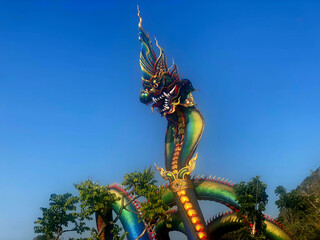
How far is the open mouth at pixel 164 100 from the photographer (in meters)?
22.6

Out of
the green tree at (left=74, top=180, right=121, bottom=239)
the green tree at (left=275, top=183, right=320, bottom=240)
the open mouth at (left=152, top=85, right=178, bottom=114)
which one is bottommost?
the green tree at (left=275, top=183, right=320, bottom=240)

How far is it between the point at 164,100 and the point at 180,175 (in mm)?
6501

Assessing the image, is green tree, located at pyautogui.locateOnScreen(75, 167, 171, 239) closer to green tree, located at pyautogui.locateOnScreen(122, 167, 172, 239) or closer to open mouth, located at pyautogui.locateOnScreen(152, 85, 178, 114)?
green tree, located at pyautogui.locateOnScreen(122, 167, 172, 239)

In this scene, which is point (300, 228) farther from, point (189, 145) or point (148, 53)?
point (148, 53)

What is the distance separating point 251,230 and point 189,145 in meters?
7.38

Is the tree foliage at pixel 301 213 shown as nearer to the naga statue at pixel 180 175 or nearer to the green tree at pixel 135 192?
the naga statue at pixel 180 175

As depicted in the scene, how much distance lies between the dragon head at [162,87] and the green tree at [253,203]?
8.05m

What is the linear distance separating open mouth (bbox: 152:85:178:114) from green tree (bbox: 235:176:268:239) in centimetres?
859

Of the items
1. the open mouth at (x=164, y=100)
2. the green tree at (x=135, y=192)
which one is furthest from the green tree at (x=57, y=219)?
the open mouth at (x=164, y=100)

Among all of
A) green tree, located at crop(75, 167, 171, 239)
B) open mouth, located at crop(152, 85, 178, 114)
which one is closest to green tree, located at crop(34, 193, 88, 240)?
green tree, located at crop(75, 167, 171, 239)

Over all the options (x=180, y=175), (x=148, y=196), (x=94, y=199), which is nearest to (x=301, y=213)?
(x=180, y=175)

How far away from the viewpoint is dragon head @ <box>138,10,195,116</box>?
22.6 meters

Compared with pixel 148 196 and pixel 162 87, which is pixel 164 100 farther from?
pixel 148 196

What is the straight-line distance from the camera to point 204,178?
66.9ft
